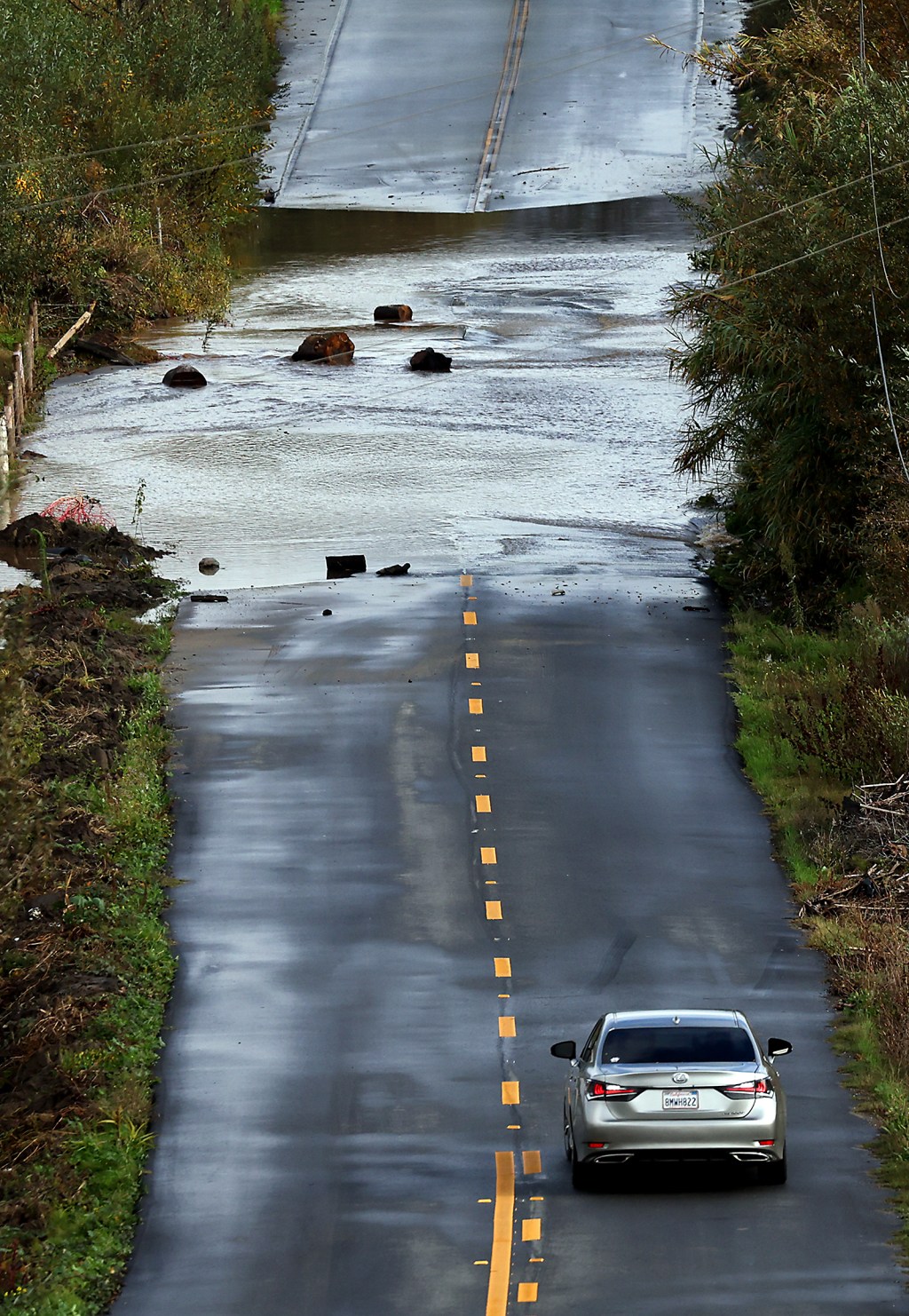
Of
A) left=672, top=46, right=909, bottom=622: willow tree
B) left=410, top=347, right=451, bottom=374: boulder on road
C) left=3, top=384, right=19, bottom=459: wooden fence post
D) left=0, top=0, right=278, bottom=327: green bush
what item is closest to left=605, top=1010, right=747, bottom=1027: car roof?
left=672, top=46, right=909, bottom=622: willow tree

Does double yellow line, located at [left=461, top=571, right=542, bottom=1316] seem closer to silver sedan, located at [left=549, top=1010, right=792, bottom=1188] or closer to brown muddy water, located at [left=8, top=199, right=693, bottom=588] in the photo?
silver sedan, located at [left=549, top=1010, right=792, bottom=1188]

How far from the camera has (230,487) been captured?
46812mm

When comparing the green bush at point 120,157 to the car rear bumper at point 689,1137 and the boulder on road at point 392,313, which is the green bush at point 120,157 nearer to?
the boulder on road at point 392,313

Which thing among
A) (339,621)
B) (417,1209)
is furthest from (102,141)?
(417,1209)

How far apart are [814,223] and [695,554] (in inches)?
391

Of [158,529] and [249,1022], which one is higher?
[249,1022]

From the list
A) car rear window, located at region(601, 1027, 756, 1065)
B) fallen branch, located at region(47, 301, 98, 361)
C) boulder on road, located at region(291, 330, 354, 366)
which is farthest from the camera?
fallen branch, located at region(47, 301, 98, 361)

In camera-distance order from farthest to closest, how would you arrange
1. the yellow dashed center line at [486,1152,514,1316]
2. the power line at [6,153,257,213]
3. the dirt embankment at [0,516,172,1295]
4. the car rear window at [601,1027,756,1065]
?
1. the power line at [6,153,257,213]
2. the dirt embankment at [0,516,172,1295]
3. the car rear window at [601,1027,756,1065]
4. the yellow dashed center line at [486,1152,514,1316]

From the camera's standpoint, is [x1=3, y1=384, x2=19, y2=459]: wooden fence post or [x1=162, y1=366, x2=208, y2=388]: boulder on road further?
[x1=162, y1=366, x2=208, y2=388]: boulder on road

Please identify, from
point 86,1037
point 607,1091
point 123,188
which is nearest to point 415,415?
point 123,188

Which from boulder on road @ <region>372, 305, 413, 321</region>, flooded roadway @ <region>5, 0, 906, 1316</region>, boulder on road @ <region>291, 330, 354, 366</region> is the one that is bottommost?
boulder on road @ <region>372, 305, 413, 321</region>

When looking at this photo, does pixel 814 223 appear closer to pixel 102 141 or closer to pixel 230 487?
pixel 230 487

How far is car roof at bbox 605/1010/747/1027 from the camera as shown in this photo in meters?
16.9

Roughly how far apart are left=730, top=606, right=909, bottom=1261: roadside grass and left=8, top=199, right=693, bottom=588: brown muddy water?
772 centimetres
